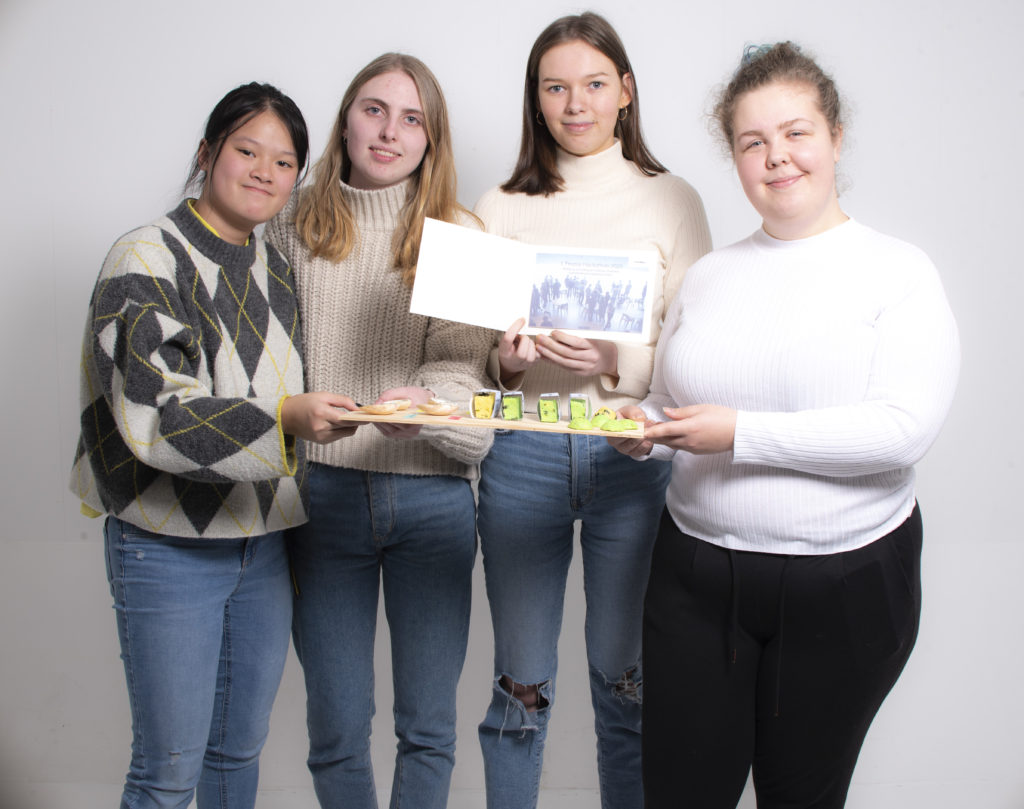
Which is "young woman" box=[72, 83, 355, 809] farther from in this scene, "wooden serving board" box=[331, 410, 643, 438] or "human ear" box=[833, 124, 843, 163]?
"human ear" box=[833, 124, 843, 163]

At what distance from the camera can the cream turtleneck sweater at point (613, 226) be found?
74.2 inches

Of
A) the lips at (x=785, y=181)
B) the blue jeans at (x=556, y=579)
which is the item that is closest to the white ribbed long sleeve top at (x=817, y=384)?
the lips at (x=785, y=181)

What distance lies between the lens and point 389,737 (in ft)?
9.71

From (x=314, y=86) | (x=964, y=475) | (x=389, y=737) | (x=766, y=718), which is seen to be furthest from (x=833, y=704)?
(x=314, y=86)

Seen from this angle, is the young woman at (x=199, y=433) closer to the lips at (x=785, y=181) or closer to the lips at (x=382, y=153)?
the lips at (x=382, y=153)

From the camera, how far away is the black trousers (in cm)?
148

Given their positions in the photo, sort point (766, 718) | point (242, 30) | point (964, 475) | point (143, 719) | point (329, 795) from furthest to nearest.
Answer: point (964, 475) → point (242, 30) → point (329, 795) → point (143, 719) → point (766, 718)

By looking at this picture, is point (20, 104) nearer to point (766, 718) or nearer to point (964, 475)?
point (766, 718)

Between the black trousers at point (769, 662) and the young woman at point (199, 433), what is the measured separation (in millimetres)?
715

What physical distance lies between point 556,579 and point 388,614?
1.29ft

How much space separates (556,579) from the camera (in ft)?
6.43

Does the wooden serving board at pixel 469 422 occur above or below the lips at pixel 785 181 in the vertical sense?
below

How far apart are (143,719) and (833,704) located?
1.27 meters

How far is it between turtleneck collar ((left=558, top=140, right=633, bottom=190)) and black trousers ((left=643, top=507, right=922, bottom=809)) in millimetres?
795
